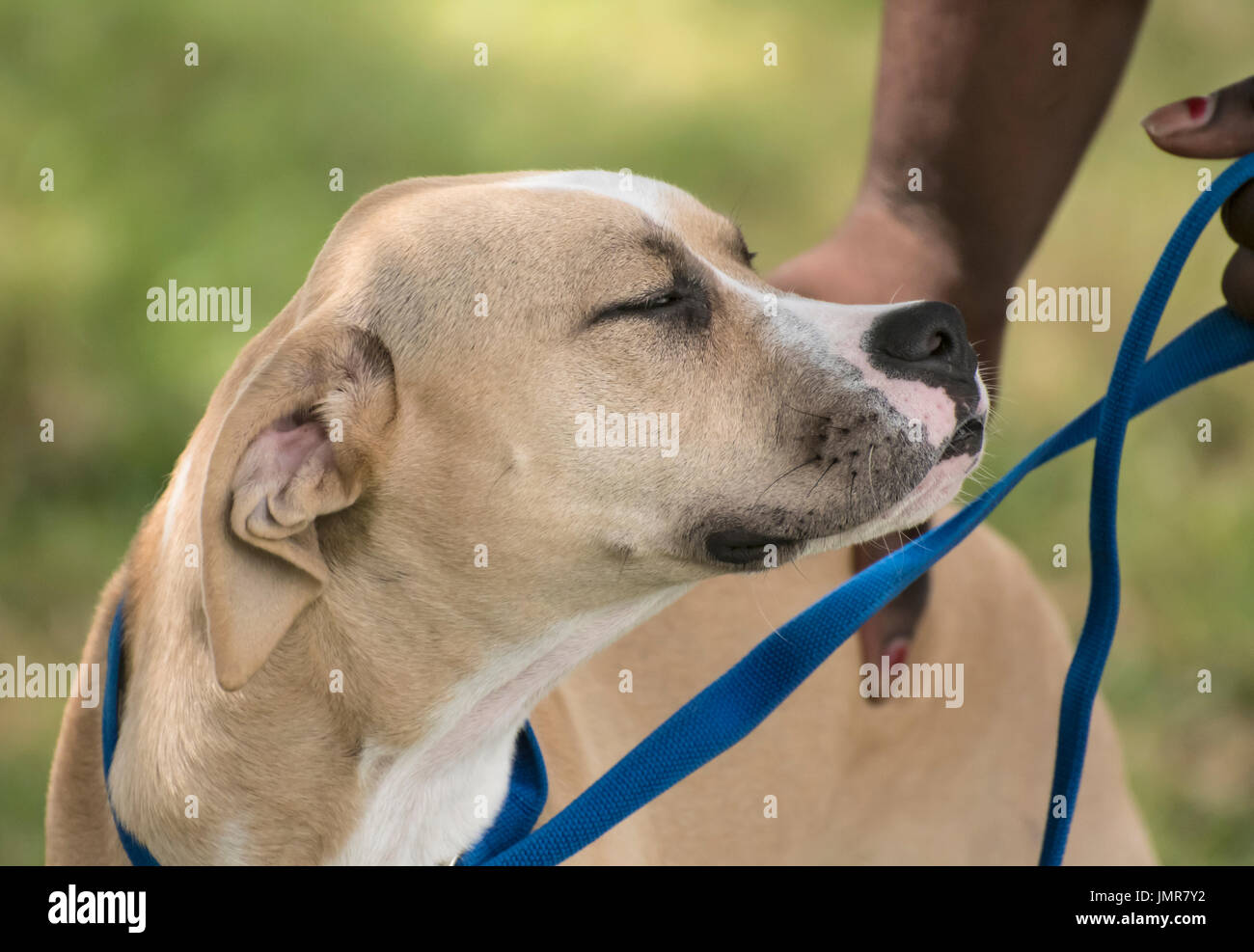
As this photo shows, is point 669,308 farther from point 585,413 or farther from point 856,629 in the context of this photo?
point 856,629

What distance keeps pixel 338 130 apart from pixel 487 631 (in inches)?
174

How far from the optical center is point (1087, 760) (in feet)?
9.68

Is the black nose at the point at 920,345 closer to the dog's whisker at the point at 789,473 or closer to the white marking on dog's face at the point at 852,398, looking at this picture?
the white marking on dog's face at the point at 852,398

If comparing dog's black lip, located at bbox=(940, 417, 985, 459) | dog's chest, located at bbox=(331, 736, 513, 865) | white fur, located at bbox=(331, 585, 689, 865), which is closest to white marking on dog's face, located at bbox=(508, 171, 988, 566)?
dog's black lip, located at bbox=(940, 417, 985, 459)

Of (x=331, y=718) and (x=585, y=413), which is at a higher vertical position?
(x=585, y=413)

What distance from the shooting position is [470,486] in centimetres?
199

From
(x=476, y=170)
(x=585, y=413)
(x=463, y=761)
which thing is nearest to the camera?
(x=585, y=413)

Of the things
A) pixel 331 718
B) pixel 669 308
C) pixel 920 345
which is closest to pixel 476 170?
pixel 669 308

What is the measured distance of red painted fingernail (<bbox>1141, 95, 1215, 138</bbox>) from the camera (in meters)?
2.08

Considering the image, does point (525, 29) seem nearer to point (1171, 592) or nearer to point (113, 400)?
point (113, 400)

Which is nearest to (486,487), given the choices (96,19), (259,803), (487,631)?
(487,631)

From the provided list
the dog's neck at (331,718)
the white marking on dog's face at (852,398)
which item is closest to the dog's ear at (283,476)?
the dog's neck at (331,718)

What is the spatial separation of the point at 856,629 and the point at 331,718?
2.73 ft

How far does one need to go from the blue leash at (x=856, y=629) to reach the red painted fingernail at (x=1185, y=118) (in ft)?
0.53
